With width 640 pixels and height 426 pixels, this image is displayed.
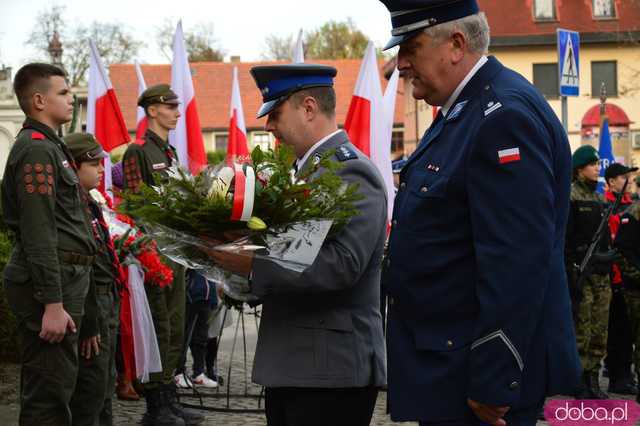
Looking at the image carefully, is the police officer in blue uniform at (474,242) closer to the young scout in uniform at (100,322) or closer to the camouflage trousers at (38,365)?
the camouflage trousers at (38,365)

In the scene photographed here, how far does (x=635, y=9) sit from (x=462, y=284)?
2030 inches

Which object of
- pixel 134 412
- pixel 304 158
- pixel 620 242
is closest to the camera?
pixel 304 158

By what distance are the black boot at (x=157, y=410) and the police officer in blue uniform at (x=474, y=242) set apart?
14.9 feet

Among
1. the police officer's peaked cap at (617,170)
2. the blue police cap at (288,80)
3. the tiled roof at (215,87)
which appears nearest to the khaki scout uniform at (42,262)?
the blue police cap at (288,80)

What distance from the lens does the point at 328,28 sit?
74625mm

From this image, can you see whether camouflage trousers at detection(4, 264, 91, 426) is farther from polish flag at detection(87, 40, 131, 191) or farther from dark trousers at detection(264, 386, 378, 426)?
polish flag at detection(87, 40, 131, 191)

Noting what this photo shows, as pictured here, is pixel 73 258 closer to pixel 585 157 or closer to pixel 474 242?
pixel 474 242

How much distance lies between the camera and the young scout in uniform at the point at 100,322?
5742 millimetres

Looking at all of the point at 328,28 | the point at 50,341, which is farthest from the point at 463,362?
the point at 328,28

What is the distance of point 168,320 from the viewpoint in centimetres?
786

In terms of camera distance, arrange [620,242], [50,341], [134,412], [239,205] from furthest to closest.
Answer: [620,242] < [134,412] < [50,341] < [239,205]

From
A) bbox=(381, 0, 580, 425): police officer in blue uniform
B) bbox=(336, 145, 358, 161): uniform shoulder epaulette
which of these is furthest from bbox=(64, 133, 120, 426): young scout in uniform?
bbox=(381, 0, 580, 425): police officer in blue uniform

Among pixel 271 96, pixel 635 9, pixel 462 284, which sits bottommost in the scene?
pixel 462 284

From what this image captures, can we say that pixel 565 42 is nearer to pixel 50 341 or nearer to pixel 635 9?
pixel 50 341
